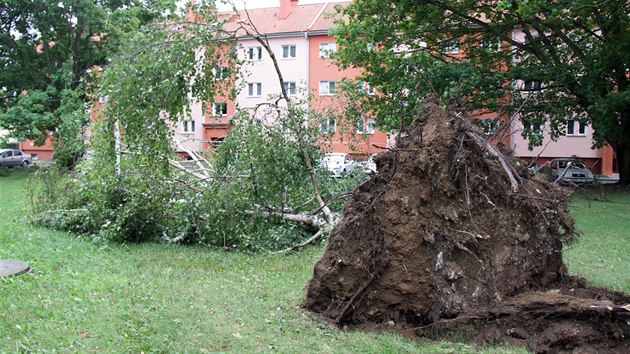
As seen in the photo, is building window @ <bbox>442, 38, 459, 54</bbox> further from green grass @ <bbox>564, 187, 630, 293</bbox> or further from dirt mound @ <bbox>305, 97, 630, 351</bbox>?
dirt mound @ <bbox>305, 97, 630, 351</bbox>

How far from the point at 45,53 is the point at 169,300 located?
29.3 m

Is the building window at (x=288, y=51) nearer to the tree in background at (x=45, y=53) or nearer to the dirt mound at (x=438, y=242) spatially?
the tree in background at (x=45, y=53)

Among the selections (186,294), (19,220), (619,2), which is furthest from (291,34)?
(186,294)

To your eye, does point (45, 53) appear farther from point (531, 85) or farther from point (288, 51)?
point (531, 85)

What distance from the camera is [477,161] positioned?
18.5ft

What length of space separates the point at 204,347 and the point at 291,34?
1375 inches

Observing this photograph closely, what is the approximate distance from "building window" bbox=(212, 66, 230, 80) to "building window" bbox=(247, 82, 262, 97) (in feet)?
93.4

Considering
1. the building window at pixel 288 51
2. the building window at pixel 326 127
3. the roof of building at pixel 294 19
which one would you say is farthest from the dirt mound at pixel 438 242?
the building window at pixel 288 51

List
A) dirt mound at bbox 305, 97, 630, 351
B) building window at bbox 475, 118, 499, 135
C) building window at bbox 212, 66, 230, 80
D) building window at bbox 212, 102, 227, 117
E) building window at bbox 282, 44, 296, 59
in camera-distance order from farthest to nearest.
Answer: building window at bbox 282, 44, 296, 59, building window at bbox 212, 102, 227, 117, building window at bbox 212, 66, 230, 80, building window at bbox 475, 118, 499, 135, dirt mound at bbox 305, 97, 630, 351

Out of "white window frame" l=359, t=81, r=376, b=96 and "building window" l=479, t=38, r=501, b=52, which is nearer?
"building window" l=479, t=38, r=501, b=52

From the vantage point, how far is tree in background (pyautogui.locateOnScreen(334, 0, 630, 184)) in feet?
56.8

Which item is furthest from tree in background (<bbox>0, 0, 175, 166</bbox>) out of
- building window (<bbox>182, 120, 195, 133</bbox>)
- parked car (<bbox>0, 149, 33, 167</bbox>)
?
parked car (<bbox>0, 149, 33, 167</bbox>)

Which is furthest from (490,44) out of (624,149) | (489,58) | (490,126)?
(490,126)

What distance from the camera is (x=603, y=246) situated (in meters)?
10.6
